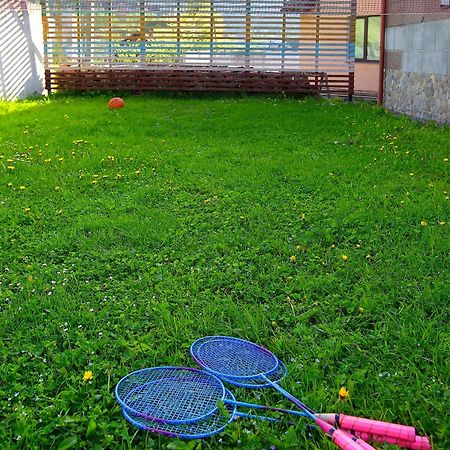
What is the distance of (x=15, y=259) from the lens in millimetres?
4527

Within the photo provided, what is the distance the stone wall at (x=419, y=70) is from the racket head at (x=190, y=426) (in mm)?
8535

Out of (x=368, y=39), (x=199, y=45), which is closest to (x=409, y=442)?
(x=199, y=45)

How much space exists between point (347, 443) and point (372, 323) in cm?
121

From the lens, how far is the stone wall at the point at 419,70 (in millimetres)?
10102

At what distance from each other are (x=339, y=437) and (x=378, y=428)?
175 mm

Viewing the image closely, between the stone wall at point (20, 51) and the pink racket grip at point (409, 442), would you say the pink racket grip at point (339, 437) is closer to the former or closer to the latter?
the pink racket grip at point (409, 442)

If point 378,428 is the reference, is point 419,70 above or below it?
above

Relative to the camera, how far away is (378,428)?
250cm

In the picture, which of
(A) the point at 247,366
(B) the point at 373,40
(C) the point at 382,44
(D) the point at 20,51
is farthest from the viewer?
(B) the point at 373,40

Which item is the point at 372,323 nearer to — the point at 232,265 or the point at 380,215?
the point at 232,265

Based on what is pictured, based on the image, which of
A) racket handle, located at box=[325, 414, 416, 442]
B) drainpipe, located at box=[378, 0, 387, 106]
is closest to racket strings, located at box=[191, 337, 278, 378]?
racket handle, located at box=[325, 414, 416, 442]

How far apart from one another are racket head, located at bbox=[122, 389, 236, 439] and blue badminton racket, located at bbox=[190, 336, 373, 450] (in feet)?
0.82

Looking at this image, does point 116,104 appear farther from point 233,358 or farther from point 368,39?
point 233,358

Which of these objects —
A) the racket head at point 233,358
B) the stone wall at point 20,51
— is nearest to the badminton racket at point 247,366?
the racket head at point 233,358
